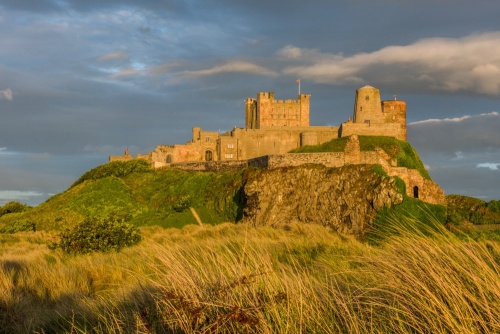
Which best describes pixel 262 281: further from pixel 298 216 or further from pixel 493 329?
pixel 298 216

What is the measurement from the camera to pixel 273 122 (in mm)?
67125

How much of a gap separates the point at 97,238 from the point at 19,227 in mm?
20368

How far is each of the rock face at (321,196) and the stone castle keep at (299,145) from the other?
219cm

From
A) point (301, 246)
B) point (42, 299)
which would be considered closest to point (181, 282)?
point (42, 299)

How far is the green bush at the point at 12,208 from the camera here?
45.7m

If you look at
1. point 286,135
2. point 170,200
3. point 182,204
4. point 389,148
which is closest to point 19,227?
point 170,200

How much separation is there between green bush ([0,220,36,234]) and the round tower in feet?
101

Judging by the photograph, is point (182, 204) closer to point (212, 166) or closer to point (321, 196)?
point (212, 166)

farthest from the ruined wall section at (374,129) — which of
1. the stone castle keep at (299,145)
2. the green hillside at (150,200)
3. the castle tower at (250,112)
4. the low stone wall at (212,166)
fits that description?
the castle tower at (250,112)

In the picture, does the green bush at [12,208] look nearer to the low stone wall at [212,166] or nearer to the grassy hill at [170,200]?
the grassy hill at [170,200]

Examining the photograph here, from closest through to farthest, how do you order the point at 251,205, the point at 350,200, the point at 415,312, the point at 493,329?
1. the point at 493,329
2. the point at 415,312
3. the point at 350,200
4. the point at 251,205

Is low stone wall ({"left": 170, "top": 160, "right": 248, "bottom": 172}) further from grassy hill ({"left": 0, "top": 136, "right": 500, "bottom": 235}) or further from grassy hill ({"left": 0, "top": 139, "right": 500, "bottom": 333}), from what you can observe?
grassy hill ({"left": 0, "top": 139, "right": 500, "bottom": 333})

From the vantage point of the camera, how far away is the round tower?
50.0m

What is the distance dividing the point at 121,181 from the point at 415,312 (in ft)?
127
